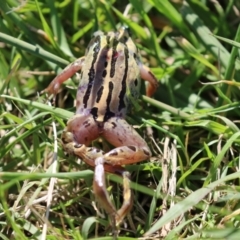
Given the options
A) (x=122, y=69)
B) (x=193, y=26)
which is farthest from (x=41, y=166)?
(x=193, y=26)

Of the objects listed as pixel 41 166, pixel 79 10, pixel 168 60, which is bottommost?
pixel 41 166

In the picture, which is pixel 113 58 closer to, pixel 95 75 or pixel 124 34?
pixel 95 75

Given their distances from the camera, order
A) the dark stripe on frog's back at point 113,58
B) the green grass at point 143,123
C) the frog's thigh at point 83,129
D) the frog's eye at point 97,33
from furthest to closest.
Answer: the frog's eye at point 97,33, the dark stripe on frog's back at point 113,58, the frog's thigh at point 83,129, the green grass at point 143,123

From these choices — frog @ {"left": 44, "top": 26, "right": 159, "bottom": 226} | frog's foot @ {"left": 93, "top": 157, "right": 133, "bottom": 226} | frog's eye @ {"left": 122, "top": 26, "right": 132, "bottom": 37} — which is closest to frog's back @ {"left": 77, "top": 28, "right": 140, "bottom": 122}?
frog @ {"left": 44, "top": 26, "right": 159, "bottom": 226}

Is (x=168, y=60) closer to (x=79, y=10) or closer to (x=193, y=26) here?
(x=193, y=26)

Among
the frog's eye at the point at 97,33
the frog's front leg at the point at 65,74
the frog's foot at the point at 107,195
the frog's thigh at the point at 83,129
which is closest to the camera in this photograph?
the frog's foot at the point at 107,195

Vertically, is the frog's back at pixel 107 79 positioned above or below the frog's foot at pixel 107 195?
above

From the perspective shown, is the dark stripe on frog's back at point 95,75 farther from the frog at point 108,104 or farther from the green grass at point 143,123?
the green grass at point 143,123

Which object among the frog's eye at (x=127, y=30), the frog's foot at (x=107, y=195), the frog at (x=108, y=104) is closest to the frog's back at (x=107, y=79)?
the frog at (x=108, y=104)
